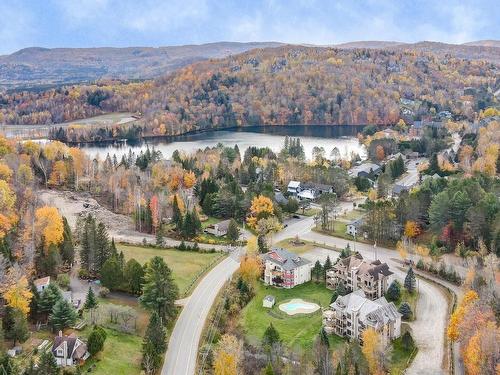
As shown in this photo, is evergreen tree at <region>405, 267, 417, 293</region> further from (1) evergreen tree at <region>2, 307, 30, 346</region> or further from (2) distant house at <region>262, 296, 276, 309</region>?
(1) evergreen tree at <region>2, 307, 30, 346</region>

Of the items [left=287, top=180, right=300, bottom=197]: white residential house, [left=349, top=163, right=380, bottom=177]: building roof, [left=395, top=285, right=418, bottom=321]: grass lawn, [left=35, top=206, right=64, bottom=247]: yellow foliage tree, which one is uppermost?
[left=35, top=206, right=64, bottom=247]: yellow foliage tree

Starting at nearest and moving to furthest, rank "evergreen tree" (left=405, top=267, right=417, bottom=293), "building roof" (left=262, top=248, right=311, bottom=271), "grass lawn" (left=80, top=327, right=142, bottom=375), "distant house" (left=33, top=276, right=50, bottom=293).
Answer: "grass lawn" (left=80, top=327, right=142, bottom=375) < "distant house" (left=33, top=276, right=50, bottom=293) < "evergreen tree" (left=405, top=267, right=417, bottom=293) < "building roof" (left=262, top=248, right=311, bottom=271)

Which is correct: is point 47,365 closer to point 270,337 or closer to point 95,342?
point 95,342

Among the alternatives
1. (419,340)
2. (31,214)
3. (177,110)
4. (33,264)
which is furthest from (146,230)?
(177,110)

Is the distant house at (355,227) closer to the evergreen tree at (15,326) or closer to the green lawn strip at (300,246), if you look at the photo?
the green lawn strip at (300,246)

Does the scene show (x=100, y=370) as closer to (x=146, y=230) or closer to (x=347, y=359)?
(x=347, y=359)

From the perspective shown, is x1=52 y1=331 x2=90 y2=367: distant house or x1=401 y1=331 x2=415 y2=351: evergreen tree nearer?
x1=52 y1=331 x2=90 y2=367: distant house

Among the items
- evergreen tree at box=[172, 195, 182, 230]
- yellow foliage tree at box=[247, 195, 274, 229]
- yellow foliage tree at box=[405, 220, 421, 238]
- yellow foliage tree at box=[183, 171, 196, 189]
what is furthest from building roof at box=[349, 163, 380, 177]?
evergreen tree at box=[172, 195, 182, 230]
